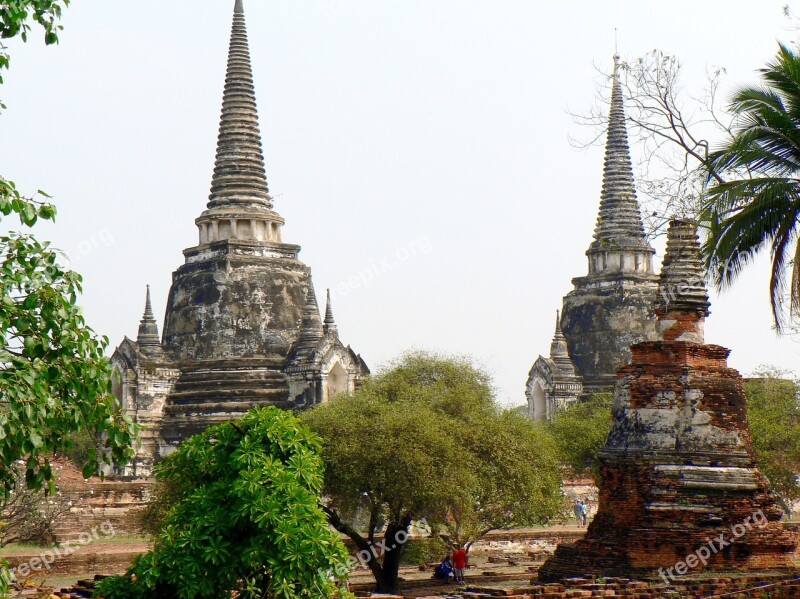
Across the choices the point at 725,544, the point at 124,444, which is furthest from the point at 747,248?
the point at 124,444

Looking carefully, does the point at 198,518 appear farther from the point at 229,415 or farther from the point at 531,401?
the point at 531,401

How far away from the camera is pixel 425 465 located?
2272 centimetres

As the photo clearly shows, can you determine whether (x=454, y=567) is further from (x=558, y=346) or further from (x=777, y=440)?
(x=558, y=346)

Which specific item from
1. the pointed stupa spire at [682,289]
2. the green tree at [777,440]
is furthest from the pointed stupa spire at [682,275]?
the green tree at [777,440]

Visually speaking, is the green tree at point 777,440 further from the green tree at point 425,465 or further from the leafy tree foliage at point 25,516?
the leafy tree foliage at point 25,516

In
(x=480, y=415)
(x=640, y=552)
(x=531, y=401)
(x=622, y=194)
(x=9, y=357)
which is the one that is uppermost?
(x=622, y=194)

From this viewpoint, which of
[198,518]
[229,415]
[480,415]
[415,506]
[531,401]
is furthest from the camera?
[531,401]

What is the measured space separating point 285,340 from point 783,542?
26044 mm

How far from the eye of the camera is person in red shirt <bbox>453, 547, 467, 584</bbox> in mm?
23953

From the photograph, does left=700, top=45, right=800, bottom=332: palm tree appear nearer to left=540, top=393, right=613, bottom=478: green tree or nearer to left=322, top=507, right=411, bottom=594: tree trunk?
left=322, top=507, right=411, bottom=594: tree trunk

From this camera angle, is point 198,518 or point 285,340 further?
point 285,340

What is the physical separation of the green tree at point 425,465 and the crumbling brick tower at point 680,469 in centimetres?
599

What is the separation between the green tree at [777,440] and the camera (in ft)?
106

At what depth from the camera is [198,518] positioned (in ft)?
38.0
